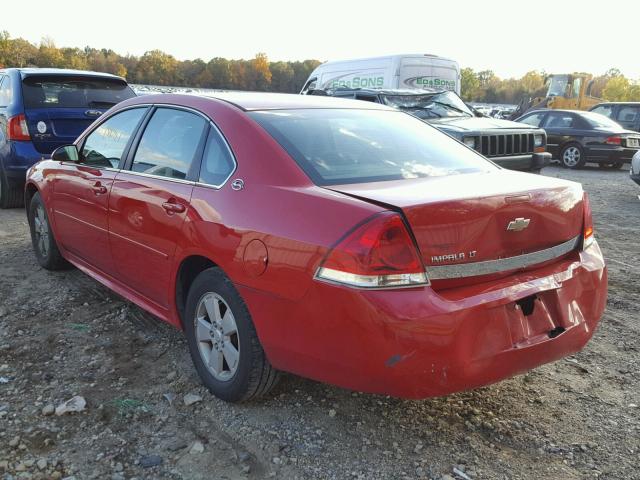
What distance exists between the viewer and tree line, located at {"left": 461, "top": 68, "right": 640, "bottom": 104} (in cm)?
6059

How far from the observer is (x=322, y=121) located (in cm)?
335

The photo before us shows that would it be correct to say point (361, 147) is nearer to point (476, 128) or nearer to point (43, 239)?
point (43, 239)

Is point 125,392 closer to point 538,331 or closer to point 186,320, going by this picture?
point 186,320

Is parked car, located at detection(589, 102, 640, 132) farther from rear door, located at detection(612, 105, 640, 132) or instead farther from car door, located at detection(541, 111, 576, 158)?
car door, located at detection(541, 111, 576, 158)

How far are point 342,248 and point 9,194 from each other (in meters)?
6.79

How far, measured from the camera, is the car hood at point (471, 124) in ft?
28.7

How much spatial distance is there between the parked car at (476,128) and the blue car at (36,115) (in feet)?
14.7

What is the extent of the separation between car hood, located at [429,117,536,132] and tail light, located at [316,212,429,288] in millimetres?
6514

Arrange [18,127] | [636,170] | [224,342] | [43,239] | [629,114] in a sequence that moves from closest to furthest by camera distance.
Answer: [224,342], [43,239], [18,127], [636,170], [629,114]

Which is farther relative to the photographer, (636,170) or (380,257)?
A: (636,170)

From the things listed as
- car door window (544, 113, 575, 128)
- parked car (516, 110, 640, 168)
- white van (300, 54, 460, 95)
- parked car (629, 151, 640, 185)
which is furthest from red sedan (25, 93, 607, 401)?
car door window (544, 113, 575, 128)

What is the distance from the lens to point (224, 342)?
3000 mm

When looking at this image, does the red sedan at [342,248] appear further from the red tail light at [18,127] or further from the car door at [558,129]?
the car door at [558,129]

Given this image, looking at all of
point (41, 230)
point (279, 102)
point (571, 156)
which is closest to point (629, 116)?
point (571, 156)
